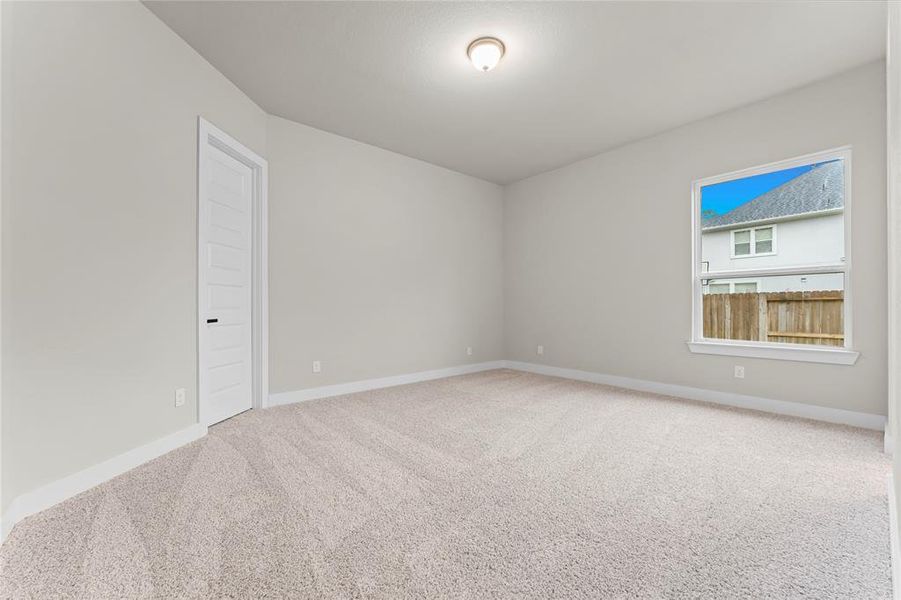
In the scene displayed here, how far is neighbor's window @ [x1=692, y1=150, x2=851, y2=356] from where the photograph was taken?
3.04 meters

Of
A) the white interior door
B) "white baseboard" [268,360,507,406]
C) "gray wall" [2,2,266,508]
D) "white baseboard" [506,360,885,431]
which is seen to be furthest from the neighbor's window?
"gray wall" [2,2,266,508]

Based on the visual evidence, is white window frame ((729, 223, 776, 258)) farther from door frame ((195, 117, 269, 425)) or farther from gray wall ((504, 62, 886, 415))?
door frame ((195, 117, 269, 425))

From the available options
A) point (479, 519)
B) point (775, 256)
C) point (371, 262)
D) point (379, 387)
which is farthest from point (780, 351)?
point (371, 262)

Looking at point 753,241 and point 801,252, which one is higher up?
point 753,241

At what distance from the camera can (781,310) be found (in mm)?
3342

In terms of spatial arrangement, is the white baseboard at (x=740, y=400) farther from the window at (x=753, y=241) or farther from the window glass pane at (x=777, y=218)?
the window at (x=753, y=241)

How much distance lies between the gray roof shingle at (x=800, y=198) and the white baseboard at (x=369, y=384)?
3455 millimetres

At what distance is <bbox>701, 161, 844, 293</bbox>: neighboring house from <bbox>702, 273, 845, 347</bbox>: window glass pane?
11mm

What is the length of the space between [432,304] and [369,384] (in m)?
1.35

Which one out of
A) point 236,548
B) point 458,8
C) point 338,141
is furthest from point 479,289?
point 236,548

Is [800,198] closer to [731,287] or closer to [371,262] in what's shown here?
[731,287]

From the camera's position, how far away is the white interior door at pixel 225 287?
9.02 ft

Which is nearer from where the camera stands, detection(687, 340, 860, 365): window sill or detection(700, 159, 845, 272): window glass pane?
detection(687, 340, 860, 365): window sill

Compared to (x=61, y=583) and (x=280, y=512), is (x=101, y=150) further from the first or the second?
(x=280, y=512)
